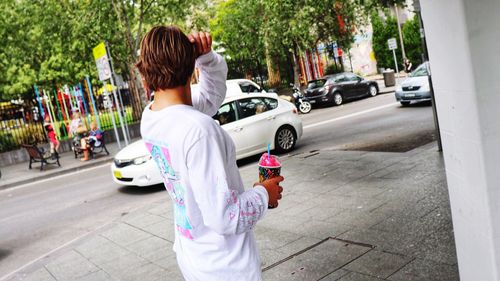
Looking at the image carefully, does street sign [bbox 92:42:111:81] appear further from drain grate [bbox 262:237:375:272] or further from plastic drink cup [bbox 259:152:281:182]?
plastic drink cup [bbox 259:152:281:182]

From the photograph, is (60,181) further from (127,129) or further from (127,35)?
(127,35)

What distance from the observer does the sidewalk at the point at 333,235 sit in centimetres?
394

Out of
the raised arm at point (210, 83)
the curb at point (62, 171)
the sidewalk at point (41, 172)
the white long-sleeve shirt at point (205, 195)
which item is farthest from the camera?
the sidewalk at point (41, 172)

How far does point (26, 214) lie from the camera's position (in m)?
9.26

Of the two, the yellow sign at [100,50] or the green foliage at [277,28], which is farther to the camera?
the green foliage at [277,28]

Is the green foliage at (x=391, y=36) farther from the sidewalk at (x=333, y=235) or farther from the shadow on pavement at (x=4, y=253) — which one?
the shadow on pavement at (x=4, y=253)

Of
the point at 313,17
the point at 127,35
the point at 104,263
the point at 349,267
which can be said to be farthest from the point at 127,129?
the point at 349,267

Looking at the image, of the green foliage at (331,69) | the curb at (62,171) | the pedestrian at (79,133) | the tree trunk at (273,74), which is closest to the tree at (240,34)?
the tree trunk at (273,74)

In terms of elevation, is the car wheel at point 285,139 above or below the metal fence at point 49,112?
below

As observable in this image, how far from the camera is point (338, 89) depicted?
22.6m

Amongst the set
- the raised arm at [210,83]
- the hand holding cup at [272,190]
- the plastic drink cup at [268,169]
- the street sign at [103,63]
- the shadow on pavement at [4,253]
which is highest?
the street sign at [103,63]

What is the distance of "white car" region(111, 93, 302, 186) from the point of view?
924 cm

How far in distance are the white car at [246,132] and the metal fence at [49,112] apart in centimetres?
944

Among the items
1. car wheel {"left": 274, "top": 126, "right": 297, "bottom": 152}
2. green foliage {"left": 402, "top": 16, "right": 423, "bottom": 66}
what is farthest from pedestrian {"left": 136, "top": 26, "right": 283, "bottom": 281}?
green foliage {"left": 402, "top": 16, "right": 423, "bottom": 66}
